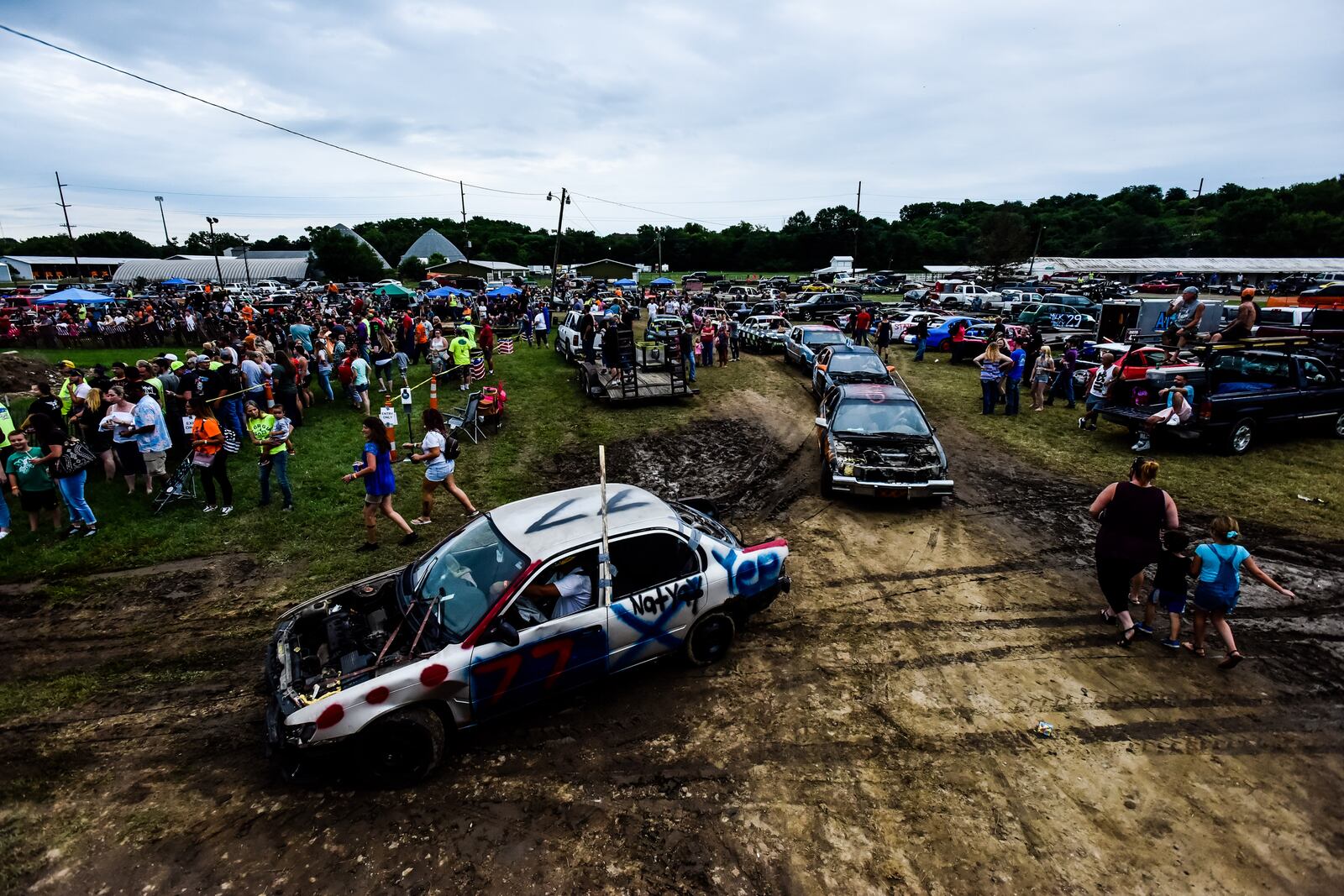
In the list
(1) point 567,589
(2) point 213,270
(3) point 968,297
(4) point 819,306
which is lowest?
(1) point 567,589

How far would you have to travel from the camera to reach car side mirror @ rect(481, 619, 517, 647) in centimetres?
458

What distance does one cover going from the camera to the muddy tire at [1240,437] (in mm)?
11633

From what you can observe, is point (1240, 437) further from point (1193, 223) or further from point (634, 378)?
point (1193, 223)

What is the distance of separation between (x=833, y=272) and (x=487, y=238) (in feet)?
209

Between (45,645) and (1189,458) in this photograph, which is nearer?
(45,645)

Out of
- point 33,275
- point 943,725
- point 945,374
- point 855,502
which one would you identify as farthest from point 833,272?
point 33,275

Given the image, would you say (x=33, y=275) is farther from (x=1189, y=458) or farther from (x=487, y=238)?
(x=1189, y=458)

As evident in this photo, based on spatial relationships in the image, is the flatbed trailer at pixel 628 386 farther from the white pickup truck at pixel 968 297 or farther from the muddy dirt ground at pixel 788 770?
the white pickup truck at pixel 968 297

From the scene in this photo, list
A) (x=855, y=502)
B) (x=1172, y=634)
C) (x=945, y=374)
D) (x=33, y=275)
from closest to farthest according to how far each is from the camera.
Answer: (x=1172, y=634) → (x=855, y=502) → (x=945, y=374) → (x=33, y=275)

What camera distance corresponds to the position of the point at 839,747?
4938mm

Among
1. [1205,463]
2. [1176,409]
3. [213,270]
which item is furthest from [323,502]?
Answer: [213,270]

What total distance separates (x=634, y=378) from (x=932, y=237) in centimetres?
9065

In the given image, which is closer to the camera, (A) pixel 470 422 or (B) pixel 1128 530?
(B) pixel 1128 530

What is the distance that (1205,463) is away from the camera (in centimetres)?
1151
